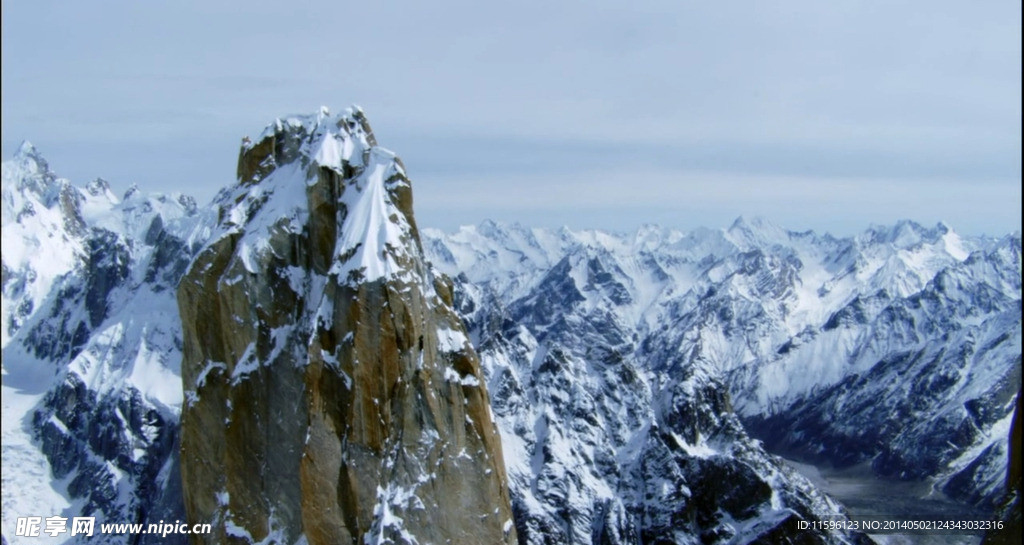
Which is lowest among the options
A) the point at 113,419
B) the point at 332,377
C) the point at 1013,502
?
the point at 113,419

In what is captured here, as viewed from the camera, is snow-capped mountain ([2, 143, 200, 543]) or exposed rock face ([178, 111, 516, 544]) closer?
A: exposed rock face ([178, 111, 516, 544])

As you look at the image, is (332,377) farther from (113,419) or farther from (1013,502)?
(113,419)

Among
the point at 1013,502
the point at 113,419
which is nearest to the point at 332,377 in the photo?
the point at 1013,502

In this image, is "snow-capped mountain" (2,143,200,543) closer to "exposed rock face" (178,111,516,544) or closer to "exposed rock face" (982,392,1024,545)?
"exposed rock face" (178,111,516,544)

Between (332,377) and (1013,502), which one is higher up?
(1013,502)

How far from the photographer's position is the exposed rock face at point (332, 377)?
53.0 m

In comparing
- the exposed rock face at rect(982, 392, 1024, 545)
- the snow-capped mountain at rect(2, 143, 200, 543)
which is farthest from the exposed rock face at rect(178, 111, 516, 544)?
the snow-capped mountain at rect(2, 143, 200, 543)

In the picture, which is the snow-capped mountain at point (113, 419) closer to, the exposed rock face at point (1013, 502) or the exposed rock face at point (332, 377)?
the exposed rock face at point (332, 377)

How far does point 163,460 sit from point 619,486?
249 feet

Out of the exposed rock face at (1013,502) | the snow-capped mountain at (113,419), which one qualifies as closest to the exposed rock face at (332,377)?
the exposed rock face at (1013,502)

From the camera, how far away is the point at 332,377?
53.4 metres

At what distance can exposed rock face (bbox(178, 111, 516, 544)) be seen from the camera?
53.0m

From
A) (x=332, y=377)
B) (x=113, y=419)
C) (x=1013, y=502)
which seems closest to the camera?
(x=1013, y=502)

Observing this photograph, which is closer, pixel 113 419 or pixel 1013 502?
pixel 1013 502
